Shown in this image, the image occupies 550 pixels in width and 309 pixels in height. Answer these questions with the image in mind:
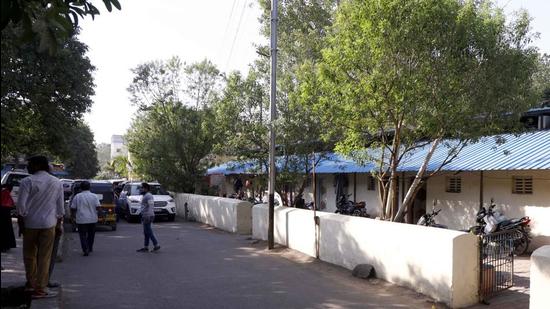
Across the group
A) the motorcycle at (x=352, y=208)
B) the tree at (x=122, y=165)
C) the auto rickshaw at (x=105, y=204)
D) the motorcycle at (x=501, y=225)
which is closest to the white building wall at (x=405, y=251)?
the motorcycle at (x=501, y=225)

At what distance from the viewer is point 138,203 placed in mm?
24125

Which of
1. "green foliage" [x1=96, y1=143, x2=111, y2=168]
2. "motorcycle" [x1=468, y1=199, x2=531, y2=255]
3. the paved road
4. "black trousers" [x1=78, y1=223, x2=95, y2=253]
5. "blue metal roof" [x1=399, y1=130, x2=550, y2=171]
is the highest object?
"green foliage" [x1=96, y1=143, x2=111, y2=168]

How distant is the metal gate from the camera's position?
7.98 meters

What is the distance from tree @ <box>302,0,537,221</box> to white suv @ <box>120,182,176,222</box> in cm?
1476

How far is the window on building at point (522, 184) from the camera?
1374cm

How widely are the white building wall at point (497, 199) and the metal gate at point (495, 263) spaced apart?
4.82 m

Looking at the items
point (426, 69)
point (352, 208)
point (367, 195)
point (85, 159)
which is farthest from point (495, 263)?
point (85, 159)

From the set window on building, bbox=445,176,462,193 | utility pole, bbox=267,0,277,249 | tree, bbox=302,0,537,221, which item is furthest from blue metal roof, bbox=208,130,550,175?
utility pole, bbox=267,0,277,249

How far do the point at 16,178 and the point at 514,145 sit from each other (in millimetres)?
20039

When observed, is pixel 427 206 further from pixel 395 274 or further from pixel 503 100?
pixel 395 274

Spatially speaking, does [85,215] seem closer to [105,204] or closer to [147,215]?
[147,215]

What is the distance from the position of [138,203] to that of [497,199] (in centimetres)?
1549

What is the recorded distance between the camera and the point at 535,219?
13367mm

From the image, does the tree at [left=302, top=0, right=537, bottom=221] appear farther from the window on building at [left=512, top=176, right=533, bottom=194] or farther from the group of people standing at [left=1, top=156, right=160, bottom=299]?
the group of people standing at [left=1, top=156, right=160, bottom=299]
